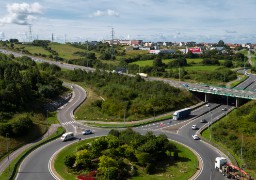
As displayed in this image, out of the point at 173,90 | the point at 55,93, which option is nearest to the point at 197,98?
the point at 173,90

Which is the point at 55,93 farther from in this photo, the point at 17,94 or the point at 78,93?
the point at 17,94

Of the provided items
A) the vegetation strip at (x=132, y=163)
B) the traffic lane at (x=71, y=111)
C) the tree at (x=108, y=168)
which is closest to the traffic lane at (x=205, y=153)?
the vegetation strip at (x=132, y=163)

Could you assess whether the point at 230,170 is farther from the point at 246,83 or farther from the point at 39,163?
the point at 246,83

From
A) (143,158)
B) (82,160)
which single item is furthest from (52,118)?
(143,158)

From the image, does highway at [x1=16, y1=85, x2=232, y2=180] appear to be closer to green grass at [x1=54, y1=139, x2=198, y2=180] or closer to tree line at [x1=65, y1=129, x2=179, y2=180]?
green grass at [x1=54, y1=139, x2=198, y2=180]

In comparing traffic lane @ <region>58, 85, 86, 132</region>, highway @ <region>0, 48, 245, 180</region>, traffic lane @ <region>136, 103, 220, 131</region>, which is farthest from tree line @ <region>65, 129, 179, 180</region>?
traffic lane @ <region>58, 85, 86, 132</region>
